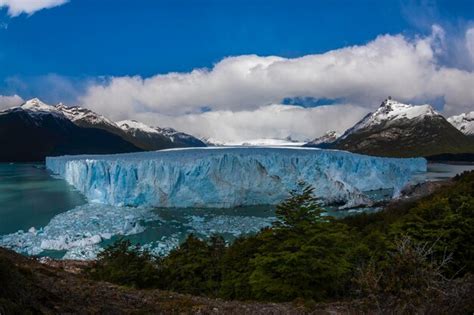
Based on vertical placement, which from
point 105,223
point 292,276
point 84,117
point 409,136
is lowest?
point 105,223

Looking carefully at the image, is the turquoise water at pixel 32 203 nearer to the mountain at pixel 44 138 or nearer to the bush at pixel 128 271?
the bush at pixel 128 271

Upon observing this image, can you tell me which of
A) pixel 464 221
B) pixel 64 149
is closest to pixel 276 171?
pixel 464 221

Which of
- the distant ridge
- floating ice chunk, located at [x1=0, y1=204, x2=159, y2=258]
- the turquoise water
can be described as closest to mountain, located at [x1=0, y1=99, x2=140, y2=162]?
the turquoise water

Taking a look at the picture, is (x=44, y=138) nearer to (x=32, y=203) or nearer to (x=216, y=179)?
(x=32, y=203)

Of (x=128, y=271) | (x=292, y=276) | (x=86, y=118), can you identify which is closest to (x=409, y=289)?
(x=292, y=276)

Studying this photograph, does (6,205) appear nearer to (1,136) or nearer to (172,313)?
(172,313)
